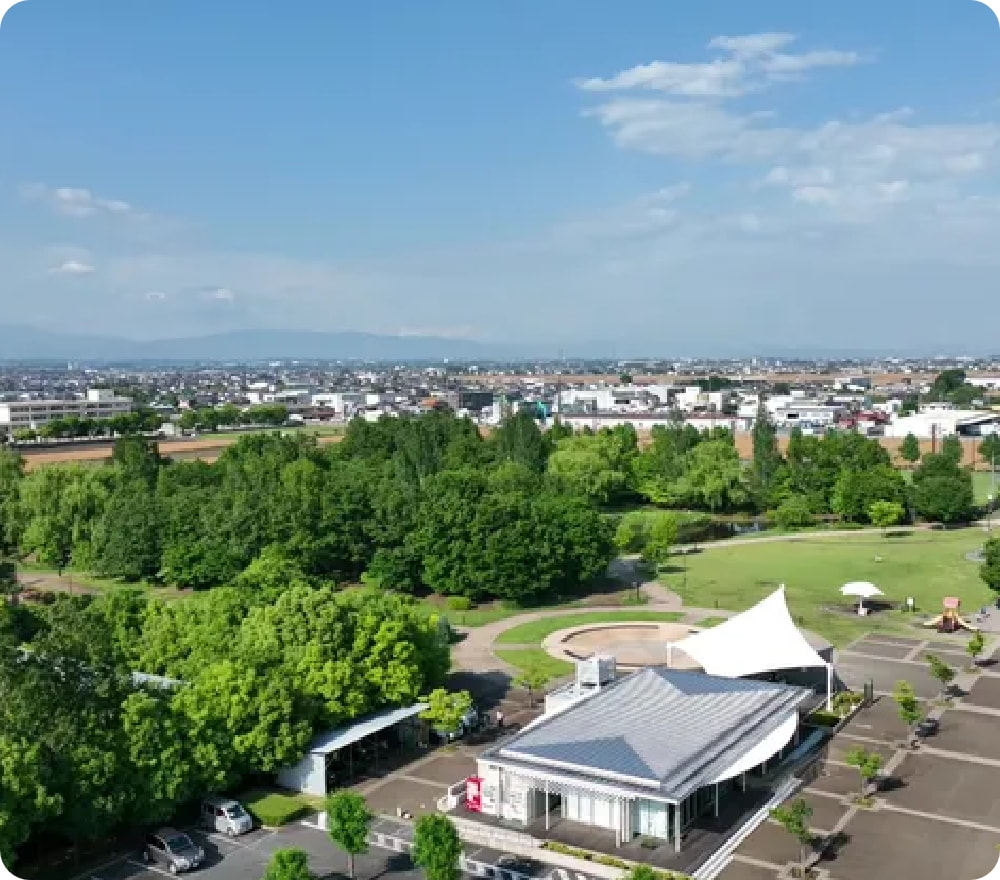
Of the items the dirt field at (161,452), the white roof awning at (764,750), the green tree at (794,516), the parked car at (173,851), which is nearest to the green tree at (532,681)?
the white roof awning at (764,750)

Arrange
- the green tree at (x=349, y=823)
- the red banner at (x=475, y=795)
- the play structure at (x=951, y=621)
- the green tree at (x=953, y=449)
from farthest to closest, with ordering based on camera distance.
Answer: the green tree at (x=953, y=449) < the play structure at (x=951, y=621) < the red banner at (x=475, y=795) < the green tree at (x=349, y=823)

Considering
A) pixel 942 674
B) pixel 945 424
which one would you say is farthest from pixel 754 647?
→ pixel 945 424

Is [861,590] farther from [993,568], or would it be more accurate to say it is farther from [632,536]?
[632,536]

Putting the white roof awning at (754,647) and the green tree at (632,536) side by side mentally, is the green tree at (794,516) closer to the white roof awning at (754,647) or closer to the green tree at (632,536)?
the green tree at (632,536)

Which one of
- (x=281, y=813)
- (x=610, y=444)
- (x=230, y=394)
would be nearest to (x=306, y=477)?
(x=610, y=444)

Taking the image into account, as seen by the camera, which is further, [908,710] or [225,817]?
[908,710]
